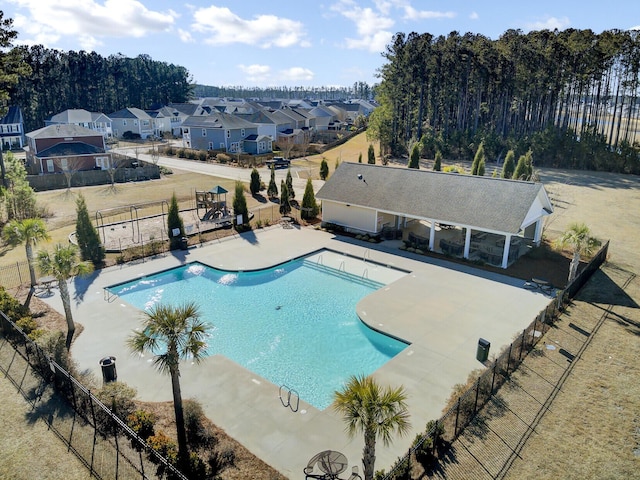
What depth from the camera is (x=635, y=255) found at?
84.7 ft

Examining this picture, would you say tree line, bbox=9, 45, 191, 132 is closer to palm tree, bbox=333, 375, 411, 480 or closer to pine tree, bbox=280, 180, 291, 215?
pine tree, bbox=280, 180, 291, 215

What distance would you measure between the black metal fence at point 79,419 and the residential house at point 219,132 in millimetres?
52005

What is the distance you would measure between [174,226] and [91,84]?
8853 centimetres

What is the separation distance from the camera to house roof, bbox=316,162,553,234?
79.1 ft

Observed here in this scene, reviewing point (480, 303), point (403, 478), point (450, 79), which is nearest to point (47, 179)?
point (480, 303)

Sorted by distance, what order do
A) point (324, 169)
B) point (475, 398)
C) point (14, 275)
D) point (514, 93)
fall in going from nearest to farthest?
point (475, 398), point (14, 275), point (324, 169), point (514, 93)

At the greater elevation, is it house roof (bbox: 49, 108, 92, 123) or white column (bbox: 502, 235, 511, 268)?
house roof (bbox: 49, 108, 92, 123)

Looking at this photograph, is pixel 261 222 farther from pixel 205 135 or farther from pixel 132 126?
pixel 132 126

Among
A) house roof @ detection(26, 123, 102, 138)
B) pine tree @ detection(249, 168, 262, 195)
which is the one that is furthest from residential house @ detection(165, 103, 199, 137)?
pine tree @ detection(249, 168, 262, 195)

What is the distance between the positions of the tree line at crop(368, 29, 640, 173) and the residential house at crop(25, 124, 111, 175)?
36993 millimetres

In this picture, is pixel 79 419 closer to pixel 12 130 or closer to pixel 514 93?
pixel 514 93

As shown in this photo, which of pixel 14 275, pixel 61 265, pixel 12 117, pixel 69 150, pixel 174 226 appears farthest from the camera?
pixel 12 117

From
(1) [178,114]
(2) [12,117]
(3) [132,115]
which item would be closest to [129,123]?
(3) [132,115]

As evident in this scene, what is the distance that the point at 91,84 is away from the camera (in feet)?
319
